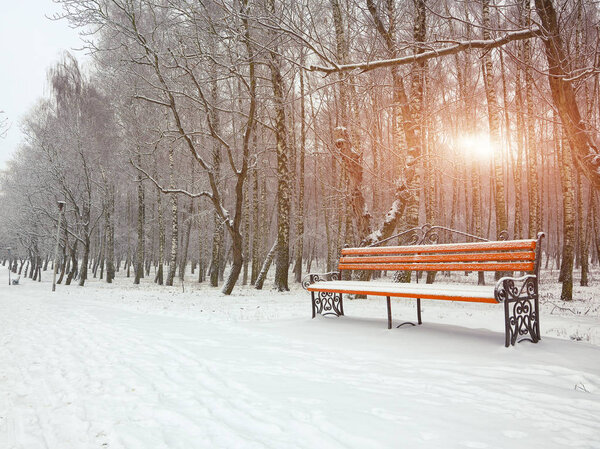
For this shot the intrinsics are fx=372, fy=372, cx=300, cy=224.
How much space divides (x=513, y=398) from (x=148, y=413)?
2.51m

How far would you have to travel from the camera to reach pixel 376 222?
15.8 metres

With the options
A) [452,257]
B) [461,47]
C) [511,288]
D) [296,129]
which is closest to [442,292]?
[511,288]

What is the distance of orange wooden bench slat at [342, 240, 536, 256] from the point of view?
4172 mm

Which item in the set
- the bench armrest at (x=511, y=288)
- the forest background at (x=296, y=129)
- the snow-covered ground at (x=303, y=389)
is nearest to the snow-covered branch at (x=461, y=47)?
the forest background at (x=296, y=129)

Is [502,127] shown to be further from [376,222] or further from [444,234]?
[376,222]

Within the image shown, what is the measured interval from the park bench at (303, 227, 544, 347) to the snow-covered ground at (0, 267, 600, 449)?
1.08 ft

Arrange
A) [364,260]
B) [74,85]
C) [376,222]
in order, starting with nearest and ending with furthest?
[364,260]
[376,222]
[74,85]

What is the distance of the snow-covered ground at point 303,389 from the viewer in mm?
2129

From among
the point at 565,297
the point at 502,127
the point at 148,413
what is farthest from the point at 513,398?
the point at 502,127

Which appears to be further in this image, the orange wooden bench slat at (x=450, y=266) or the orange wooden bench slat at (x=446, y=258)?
the orange wooden bench slat at (x=446, y=258)

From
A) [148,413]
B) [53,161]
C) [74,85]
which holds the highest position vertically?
[74,85]

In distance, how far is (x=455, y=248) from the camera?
193 inches

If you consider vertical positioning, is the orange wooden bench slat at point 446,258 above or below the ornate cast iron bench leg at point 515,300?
above

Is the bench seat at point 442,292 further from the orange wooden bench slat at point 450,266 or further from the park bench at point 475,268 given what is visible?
the orange wooden bench slat at point 450,266
